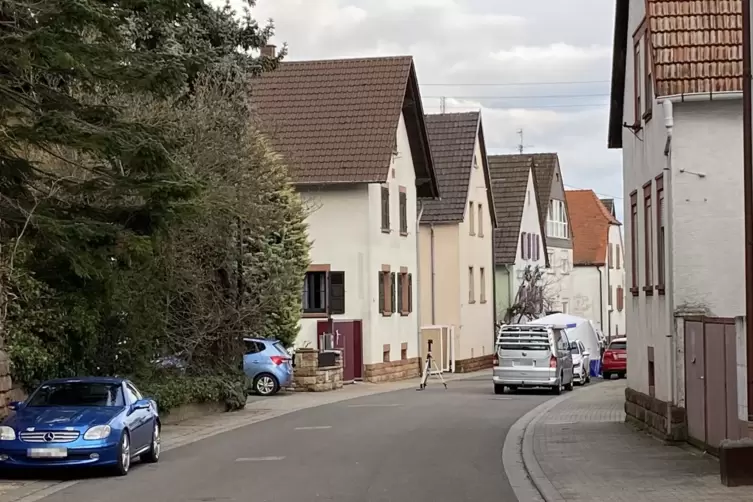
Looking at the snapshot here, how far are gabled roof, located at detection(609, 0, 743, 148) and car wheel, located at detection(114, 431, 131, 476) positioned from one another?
31.7ft

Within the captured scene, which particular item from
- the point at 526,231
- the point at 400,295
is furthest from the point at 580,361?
the point at 526,231

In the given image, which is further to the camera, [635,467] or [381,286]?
[381,286]

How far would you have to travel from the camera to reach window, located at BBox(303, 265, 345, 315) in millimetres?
44250

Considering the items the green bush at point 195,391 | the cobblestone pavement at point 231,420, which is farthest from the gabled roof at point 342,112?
the green bush at point 195,391

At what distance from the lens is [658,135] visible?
2081cm

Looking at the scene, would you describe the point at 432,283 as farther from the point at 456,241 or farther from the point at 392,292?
the point at 392,292

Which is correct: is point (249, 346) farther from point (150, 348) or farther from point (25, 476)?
point (25, 476)

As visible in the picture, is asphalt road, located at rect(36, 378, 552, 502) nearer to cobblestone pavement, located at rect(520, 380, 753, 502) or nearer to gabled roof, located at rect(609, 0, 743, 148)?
cobblestone pavement, located at rect(520, 380, 753, 502)

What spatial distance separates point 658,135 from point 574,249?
2512 inches

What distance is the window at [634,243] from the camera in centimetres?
2411

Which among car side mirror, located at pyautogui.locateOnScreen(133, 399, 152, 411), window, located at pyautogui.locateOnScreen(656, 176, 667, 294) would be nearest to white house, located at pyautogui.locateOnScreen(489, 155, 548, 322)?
window, located at pyautogui.locateOnScreen(656, 176, 667, 294)

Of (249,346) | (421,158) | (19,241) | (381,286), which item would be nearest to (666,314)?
(19,241)

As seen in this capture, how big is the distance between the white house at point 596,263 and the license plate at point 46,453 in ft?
214

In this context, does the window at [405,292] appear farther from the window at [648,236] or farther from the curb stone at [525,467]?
the window at [648,236]
